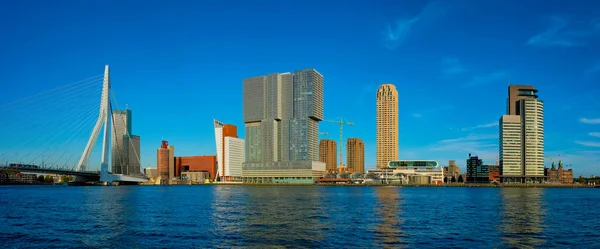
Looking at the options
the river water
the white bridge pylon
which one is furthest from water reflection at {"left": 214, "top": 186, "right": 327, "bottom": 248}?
the white bridge pylon

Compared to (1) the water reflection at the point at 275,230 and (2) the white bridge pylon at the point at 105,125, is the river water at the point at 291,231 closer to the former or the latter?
(1) the water reflection at the point at 275,230

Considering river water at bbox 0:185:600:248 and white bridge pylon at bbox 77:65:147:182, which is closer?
river water at bbox 0:185:600:248

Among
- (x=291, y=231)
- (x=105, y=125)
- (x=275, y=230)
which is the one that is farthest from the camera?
(x=105, y=125)

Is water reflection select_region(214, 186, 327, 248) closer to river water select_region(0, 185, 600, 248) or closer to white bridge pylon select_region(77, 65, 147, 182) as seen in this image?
river water select_region(0, 185, 600, 248)

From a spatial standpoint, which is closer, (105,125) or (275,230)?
(275,230)

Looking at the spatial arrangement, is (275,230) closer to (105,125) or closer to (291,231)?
(291,231)

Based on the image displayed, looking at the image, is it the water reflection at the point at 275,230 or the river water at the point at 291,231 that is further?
the water reflection at the point at 275,230

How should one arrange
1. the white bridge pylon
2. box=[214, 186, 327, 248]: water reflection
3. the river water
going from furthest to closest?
1. the white bridge pylon
2. box=[214, 186, 327, 248]: water reflection
3. the river water

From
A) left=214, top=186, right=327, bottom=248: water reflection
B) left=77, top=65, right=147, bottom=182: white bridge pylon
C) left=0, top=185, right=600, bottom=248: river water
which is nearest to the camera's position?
left=0, top=185, right=600, bottom=248: river water

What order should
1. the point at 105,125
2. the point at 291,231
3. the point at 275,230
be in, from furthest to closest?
the point at 105,125, the point at 275,230, the point at 291,231

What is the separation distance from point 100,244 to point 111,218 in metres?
18.9

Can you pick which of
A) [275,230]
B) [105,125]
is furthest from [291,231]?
[105,125]

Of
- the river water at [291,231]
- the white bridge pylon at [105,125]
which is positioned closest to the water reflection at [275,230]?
the river water at [291,231]

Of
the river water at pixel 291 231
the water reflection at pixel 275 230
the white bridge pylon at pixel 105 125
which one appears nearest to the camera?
the river water at pixel 291 231
